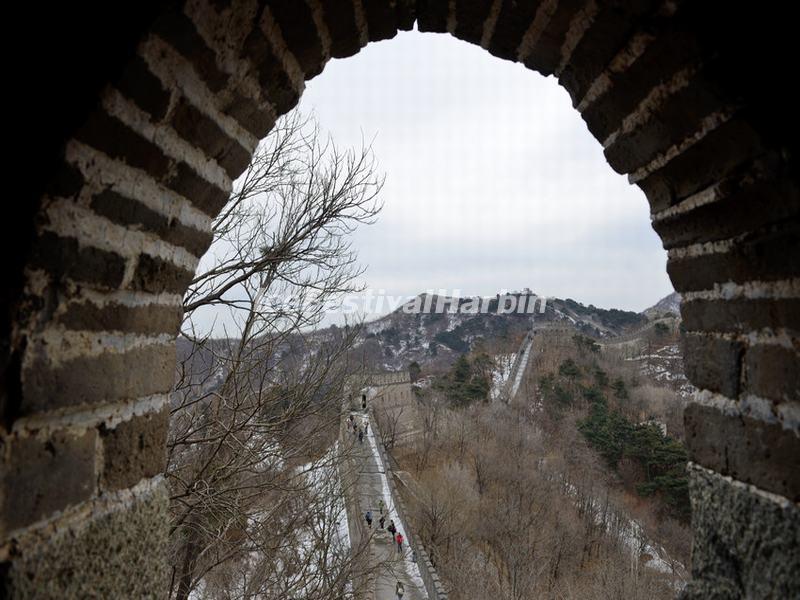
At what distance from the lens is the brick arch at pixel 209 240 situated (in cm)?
105

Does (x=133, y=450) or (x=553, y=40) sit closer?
(x=133, y=450)

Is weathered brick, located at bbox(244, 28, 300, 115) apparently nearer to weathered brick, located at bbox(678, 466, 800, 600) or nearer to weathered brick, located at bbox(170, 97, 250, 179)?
weathered brick, located at bbox(170, 97, 250, 179)

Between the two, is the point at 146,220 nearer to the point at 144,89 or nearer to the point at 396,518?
the point at 144,89

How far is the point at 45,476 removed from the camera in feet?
3.51

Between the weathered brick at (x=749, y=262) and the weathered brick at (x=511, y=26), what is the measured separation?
2.64ft

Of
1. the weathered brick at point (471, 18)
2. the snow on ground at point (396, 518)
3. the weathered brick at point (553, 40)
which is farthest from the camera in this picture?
the snow on ground at point (396, 518)

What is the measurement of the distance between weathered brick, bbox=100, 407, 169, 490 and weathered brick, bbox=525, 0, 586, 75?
1.50m

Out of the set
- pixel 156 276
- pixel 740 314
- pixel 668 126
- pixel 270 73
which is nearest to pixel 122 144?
pixel 156 276

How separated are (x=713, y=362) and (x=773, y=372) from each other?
23cm

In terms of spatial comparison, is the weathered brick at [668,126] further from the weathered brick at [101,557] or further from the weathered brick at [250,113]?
the weathered brick at [101,557]

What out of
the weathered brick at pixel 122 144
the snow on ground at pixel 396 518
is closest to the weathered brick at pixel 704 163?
the weathered brick at pixel 122 144

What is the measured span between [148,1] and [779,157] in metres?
1.29

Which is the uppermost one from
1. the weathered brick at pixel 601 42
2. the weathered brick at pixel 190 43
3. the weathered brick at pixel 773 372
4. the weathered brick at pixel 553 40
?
the weathered brick at pixel 553 40

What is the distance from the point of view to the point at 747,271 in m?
1.27
